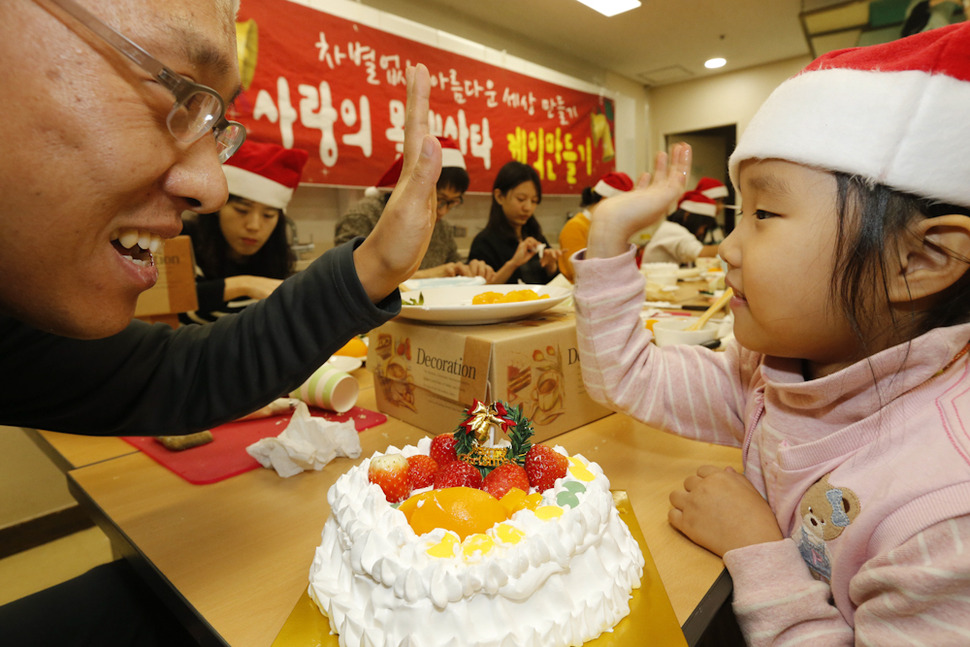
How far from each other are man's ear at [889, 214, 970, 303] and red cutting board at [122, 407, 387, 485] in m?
0.90

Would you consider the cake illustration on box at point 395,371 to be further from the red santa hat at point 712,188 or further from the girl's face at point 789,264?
the red santa hat at point 712,188

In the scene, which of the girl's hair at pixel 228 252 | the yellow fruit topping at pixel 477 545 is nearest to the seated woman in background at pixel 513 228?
the girl's hair at pixel 228 252

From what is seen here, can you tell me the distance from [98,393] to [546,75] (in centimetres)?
516

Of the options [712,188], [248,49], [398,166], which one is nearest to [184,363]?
[398,166]

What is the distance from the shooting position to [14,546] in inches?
85.4

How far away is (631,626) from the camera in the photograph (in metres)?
0.53

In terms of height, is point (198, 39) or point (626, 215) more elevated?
point (198, 39)

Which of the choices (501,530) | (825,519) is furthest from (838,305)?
(501,530)

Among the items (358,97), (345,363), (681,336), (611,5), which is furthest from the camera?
(611,5)

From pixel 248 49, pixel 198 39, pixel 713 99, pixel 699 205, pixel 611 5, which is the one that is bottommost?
pixel 699 205

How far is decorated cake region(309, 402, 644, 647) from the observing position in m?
0.48

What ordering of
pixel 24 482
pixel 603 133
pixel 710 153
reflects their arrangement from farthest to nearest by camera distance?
pixel 710 153 → pixel 603 133 → pixel 24 482

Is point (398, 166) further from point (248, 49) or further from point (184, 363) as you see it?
point (184, 363)

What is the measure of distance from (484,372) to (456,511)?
0.38 m
